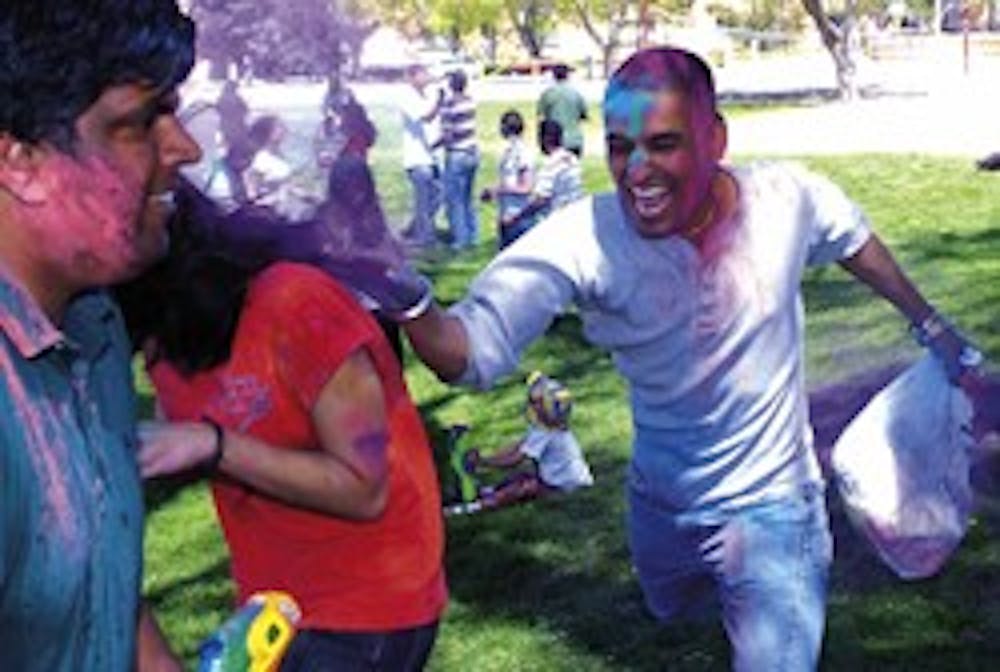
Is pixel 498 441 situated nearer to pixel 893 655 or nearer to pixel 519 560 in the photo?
pixel 519 560

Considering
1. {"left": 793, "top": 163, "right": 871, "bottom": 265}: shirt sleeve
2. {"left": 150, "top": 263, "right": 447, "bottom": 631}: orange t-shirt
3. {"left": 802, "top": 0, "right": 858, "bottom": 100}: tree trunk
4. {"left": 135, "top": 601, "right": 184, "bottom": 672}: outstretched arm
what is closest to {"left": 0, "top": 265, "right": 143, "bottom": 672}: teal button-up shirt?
{"left": 135, "top": 601, "right": 184, "bottom": 672}: outstretched arm

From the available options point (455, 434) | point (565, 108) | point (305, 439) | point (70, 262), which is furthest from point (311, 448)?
point (565, 108)

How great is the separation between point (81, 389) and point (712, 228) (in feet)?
6.19

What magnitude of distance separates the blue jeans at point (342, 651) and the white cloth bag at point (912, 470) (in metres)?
1.53

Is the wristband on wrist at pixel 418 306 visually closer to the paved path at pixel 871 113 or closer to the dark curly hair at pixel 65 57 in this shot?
the dark curly hair at pixel 65 57

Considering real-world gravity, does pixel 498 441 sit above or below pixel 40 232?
below

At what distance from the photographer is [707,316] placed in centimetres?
337

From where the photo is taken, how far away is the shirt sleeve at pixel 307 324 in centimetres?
248

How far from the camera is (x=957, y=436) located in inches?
154

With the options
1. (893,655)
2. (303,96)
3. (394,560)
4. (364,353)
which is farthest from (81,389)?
(893,655)

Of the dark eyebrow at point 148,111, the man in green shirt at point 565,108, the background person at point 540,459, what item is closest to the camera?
the dark eyebrow at point 148,111

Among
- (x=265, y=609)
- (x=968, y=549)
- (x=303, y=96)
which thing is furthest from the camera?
(x=968, y=549)

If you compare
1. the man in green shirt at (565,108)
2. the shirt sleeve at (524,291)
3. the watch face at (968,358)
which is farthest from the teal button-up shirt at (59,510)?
the man in green shirt at (565,108)

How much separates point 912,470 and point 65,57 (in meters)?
2.67
